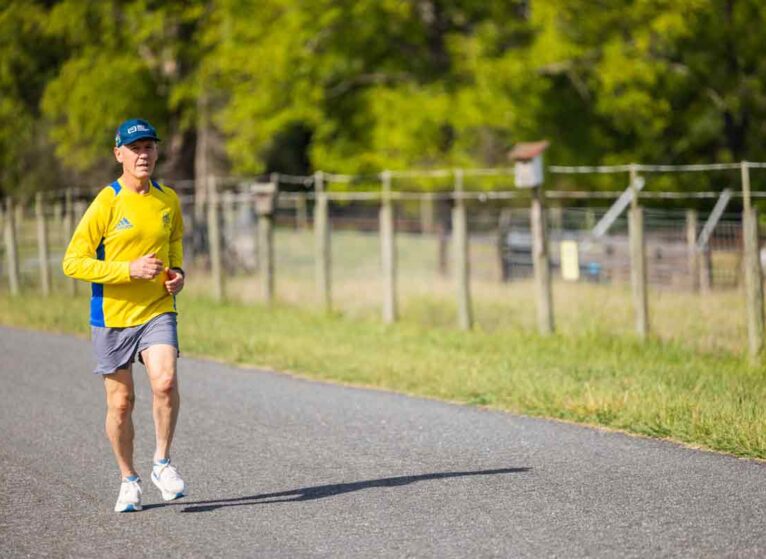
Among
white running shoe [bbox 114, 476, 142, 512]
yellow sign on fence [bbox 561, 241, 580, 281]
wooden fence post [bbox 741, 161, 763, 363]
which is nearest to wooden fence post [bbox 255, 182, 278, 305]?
yellow sign on fence [bbox 561, 241, 580, 281]

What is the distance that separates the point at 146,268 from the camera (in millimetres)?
6633

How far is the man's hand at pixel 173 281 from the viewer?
6863 millimetres

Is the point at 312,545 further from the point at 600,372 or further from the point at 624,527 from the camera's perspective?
the point at 600,372

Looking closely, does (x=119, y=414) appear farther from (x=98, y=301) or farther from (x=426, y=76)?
(x=426, y=76)

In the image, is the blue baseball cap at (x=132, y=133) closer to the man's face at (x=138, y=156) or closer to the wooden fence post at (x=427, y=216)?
the man's face at (x=138, y=156)

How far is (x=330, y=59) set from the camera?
93.6 feet

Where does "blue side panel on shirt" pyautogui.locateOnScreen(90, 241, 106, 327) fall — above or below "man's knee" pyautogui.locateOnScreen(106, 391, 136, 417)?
above

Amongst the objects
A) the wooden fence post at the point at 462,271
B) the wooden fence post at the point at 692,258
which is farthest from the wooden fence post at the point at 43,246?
the wooden fence post at the point at 692,258

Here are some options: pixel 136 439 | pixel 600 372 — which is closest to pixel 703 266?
pixel 600 372

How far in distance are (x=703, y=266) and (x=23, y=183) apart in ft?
131

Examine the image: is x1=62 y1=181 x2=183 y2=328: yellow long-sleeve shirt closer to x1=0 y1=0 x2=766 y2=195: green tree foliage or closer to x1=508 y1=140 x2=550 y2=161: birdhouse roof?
x1=508 y1=140 x2=550 y2=161: birdhouse roof

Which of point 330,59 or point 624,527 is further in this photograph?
point 330,59

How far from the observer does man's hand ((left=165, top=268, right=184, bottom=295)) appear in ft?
22.5

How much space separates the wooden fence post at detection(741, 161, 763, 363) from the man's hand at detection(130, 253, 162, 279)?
6.61 m
